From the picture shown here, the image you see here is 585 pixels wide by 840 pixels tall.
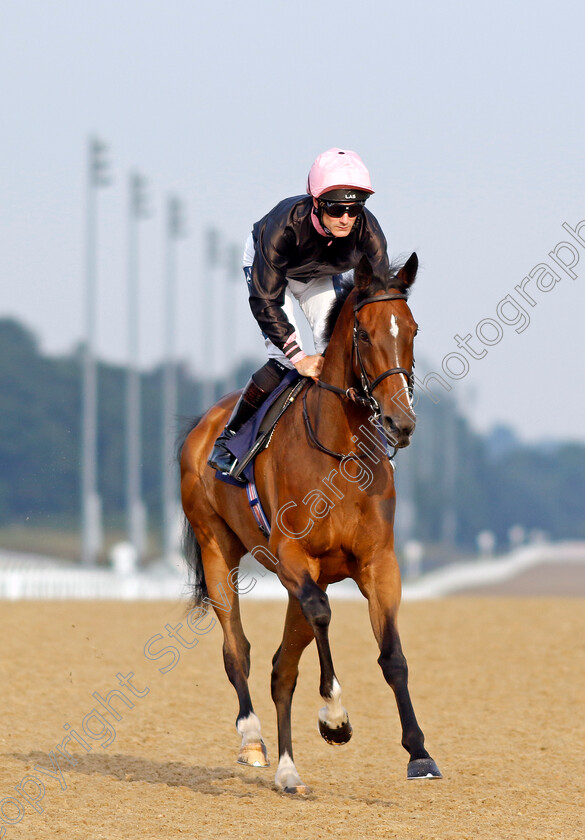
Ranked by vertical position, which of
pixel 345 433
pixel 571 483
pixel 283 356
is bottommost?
pixel 345 433

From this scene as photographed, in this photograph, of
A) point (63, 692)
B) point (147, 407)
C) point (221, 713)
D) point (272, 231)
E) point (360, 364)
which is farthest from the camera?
point (147, 407)

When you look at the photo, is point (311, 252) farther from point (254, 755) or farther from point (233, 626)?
point (254, 755)

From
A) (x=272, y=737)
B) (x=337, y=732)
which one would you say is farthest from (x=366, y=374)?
(x=272, y=737)

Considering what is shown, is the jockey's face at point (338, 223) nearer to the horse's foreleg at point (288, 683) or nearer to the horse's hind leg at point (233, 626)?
the horse's foreleg at point (288, 683)

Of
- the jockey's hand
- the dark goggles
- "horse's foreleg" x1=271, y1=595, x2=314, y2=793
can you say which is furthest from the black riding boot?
the dark goggles

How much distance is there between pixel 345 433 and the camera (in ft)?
23.5

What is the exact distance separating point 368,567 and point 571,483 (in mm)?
179340

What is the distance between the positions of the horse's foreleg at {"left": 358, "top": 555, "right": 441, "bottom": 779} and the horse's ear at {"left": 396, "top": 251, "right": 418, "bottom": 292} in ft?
4.63

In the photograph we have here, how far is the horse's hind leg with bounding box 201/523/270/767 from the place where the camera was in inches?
321

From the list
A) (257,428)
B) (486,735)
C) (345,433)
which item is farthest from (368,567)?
(486,735)

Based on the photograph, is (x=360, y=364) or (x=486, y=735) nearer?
(x=360, y=364)

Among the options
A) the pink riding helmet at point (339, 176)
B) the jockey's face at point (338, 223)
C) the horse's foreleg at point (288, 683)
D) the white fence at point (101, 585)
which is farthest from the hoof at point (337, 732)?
the white fence at point (101, 585)

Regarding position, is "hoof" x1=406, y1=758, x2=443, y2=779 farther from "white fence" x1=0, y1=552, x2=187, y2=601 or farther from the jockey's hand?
"white fence" x1=0, y1=552, x2=187, y2=601

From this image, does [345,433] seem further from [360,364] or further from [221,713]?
[221,713]
